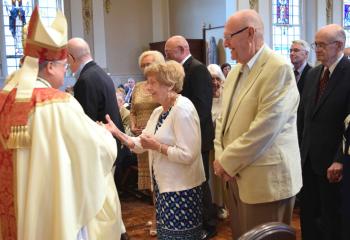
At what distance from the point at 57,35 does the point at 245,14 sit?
2.92 feet

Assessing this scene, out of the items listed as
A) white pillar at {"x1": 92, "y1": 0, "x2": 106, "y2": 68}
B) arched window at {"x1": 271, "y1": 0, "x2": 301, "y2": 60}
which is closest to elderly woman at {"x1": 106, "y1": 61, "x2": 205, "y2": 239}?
white pillar at {"x1": 92, "y1": 0, "x2": 106, "y2": 68}

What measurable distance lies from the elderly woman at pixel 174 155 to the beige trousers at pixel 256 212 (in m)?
0.34

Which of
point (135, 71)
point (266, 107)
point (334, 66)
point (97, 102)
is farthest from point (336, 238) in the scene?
point (135, 71)

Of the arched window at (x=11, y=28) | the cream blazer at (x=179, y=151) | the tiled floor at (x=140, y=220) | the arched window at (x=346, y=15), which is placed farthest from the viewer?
the arched window at (x=346, y=15)

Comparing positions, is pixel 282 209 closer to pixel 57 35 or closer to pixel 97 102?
pixel 57 35

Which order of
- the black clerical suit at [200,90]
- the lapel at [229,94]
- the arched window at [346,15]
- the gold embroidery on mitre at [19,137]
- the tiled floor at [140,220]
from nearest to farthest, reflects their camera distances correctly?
the gold embroidery on mitre at [19,137] → the lapel at [229,94] → the black clerical suit at [200,90] → the tiled floor at [140,220] → the arched window at [346,15]

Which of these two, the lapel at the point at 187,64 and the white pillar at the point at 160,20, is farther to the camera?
the white pillar at the point at 160,20

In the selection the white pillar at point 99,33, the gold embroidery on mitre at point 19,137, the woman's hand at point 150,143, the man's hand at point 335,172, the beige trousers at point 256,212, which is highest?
the white pillar at point 99,33

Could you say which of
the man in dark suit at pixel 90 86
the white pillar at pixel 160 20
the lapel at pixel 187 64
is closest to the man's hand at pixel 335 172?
the lapel at pixel 187 64

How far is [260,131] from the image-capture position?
6.72 ft

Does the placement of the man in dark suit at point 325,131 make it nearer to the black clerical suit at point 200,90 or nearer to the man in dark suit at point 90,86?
the black clerical suit at point 200,90

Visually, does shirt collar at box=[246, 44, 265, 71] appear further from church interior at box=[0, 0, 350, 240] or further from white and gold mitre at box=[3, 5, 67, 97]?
church interior at box=[0, 0, 350, 240]

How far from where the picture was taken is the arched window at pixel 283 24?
10.1 m

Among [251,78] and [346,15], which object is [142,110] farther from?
[346,15]
